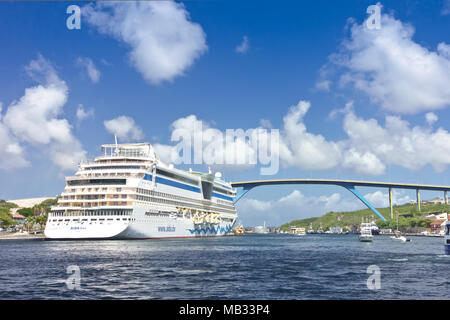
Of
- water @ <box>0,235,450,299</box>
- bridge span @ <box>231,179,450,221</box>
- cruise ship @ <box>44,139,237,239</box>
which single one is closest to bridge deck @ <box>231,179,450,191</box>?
bridge span @ <box>231,179,450,221</box>

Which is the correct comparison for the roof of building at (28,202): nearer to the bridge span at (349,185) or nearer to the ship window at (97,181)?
the bridge span at (349,185)

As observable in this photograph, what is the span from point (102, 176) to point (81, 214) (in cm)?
753

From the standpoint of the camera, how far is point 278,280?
24.4 meters

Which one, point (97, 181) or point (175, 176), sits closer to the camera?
point (97, 181)

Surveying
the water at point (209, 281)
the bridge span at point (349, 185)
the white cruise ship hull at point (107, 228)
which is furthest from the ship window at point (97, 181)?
the bridge span at point (349, 185)

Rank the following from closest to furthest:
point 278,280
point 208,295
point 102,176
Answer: point 208,295 → point 278,280 → point 102,176

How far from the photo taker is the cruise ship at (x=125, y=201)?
63781 mm

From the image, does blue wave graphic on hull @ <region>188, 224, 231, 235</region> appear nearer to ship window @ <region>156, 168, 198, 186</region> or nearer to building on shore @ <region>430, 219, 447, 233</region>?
ship window @ <region>156, 168, 198, 186</region>

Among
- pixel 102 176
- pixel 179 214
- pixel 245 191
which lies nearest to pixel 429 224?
pixel 245 191

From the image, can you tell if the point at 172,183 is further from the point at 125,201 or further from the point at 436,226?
the point at 436,226

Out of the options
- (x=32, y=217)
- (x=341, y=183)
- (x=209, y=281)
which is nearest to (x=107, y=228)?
(x=209, y=281)

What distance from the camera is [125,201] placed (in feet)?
216
